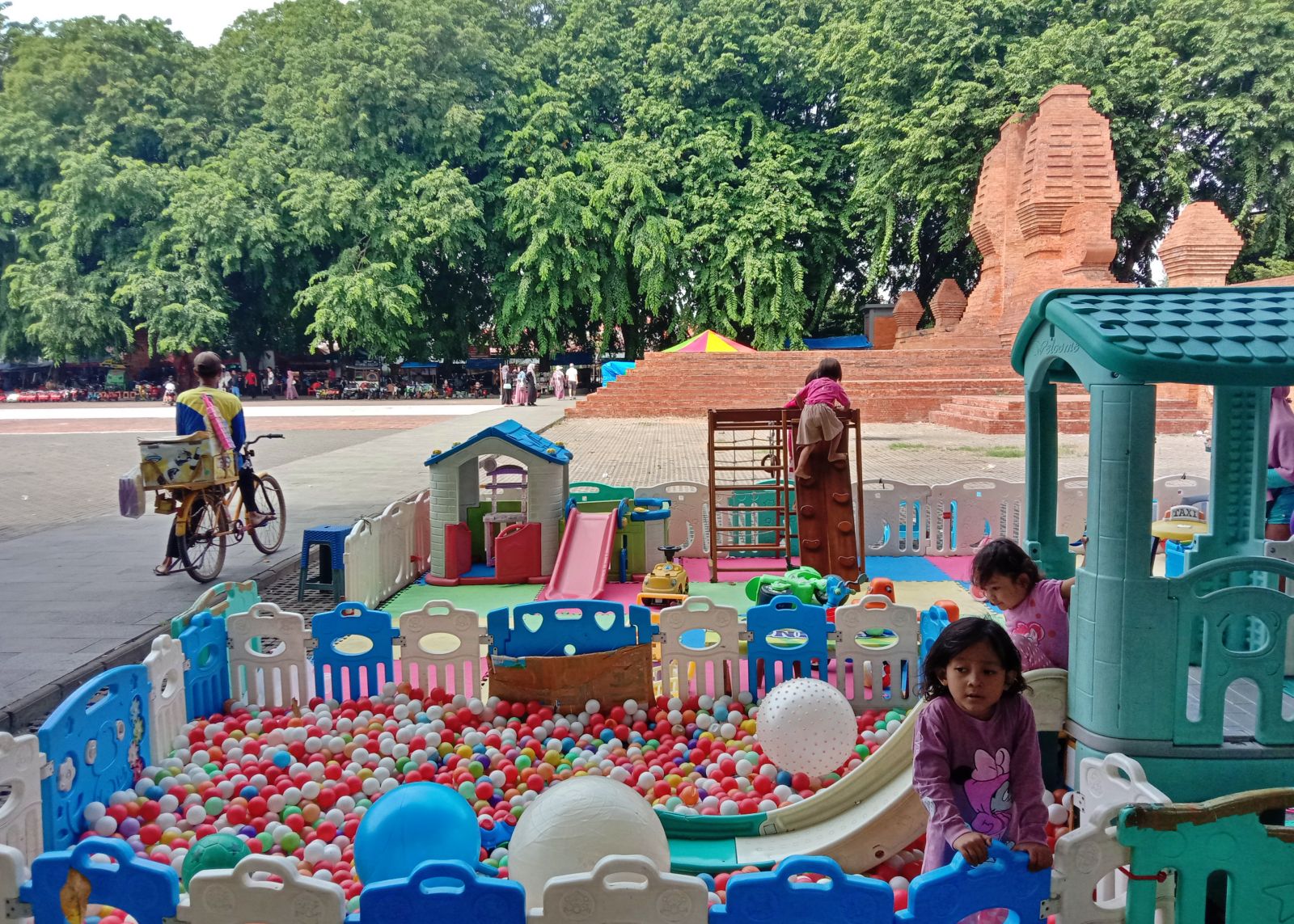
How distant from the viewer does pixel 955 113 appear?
2712 cm

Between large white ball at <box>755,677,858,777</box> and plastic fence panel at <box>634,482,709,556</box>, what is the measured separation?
4659mm

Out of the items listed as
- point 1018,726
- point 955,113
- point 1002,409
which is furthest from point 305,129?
point 1018,726

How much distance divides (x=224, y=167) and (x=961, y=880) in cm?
3952

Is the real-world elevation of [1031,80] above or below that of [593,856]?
above

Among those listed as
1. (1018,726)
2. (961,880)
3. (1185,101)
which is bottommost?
(961,880)

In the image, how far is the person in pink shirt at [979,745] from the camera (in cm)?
244

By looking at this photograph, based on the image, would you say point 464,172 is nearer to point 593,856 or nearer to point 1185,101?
point 1185,101

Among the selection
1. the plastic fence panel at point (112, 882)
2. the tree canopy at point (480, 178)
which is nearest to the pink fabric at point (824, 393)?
the plastic fence panel at point (112, 882)

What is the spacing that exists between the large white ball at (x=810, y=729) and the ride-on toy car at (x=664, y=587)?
2801 mm

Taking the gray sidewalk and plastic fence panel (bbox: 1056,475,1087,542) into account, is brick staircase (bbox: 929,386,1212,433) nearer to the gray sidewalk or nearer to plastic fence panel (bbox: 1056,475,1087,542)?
plastic fence panel (bbox: 1056,475,1087,542)

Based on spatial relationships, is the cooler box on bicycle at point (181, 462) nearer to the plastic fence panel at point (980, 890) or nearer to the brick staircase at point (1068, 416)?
the plastic fence panel at point (980, 890)

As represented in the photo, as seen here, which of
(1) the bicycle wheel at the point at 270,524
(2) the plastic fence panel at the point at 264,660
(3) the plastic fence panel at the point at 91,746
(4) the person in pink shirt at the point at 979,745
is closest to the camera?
(4) the person in pink shirt at the point at 979,745

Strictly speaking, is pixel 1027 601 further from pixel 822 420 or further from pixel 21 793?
pixel 822 420

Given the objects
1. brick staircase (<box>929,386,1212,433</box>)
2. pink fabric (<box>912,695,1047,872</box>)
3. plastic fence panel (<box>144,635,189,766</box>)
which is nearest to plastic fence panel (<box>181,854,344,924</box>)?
pink fabric (<box>912,695,1047,872</box>)
